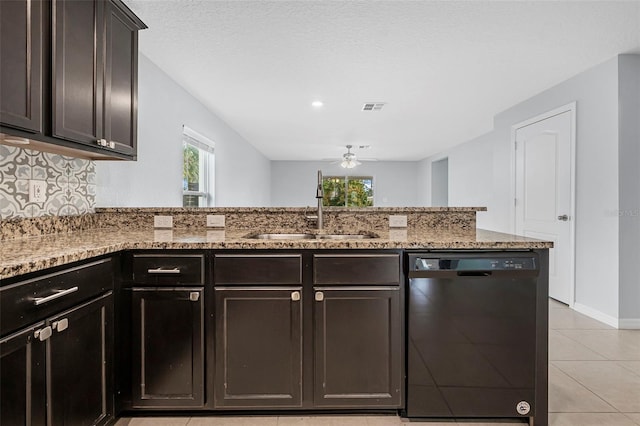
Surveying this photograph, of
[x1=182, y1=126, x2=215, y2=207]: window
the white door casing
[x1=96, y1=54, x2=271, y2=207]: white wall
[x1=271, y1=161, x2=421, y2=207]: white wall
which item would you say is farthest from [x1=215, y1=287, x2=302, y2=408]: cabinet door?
[x1=271, y1=161, x2=421, y2=207]: white wall

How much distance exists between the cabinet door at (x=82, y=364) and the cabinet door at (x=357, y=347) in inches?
36.7

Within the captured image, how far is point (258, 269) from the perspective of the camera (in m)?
1.68

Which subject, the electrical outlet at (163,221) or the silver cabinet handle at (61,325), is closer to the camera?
the silver cabinet handle at (61,325)

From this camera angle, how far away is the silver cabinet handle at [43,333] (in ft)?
3.86

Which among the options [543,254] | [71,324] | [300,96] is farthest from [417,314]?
[300,96]

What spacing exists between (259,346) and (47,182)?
4.86 ft

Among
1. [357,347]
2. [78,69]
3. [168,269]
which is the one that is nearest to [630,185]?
[357,347]

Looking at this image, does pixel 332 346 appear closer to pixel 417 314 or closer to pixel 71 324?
pixel 417 314

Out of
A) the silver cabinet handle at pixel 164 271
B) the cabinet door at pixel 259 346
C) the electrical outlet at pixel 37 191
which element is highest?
the electrical outlet at pixel 37 191

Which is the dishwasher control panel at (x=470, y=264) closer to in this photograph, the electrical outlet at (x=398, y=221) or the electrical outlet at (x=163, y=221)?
the electrical outlet at (x=398, y=221)

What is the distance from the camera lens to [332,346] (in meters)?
1.69

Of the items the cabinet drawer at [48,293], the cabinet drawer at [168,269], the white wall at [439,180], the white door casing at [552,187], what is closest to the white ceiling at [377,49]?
the white door casing at [552,187]

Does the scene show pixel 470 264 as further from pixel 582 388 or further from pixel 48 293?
pixel 48 293

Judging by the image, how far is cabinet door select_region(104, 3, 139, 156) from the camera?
182cm
